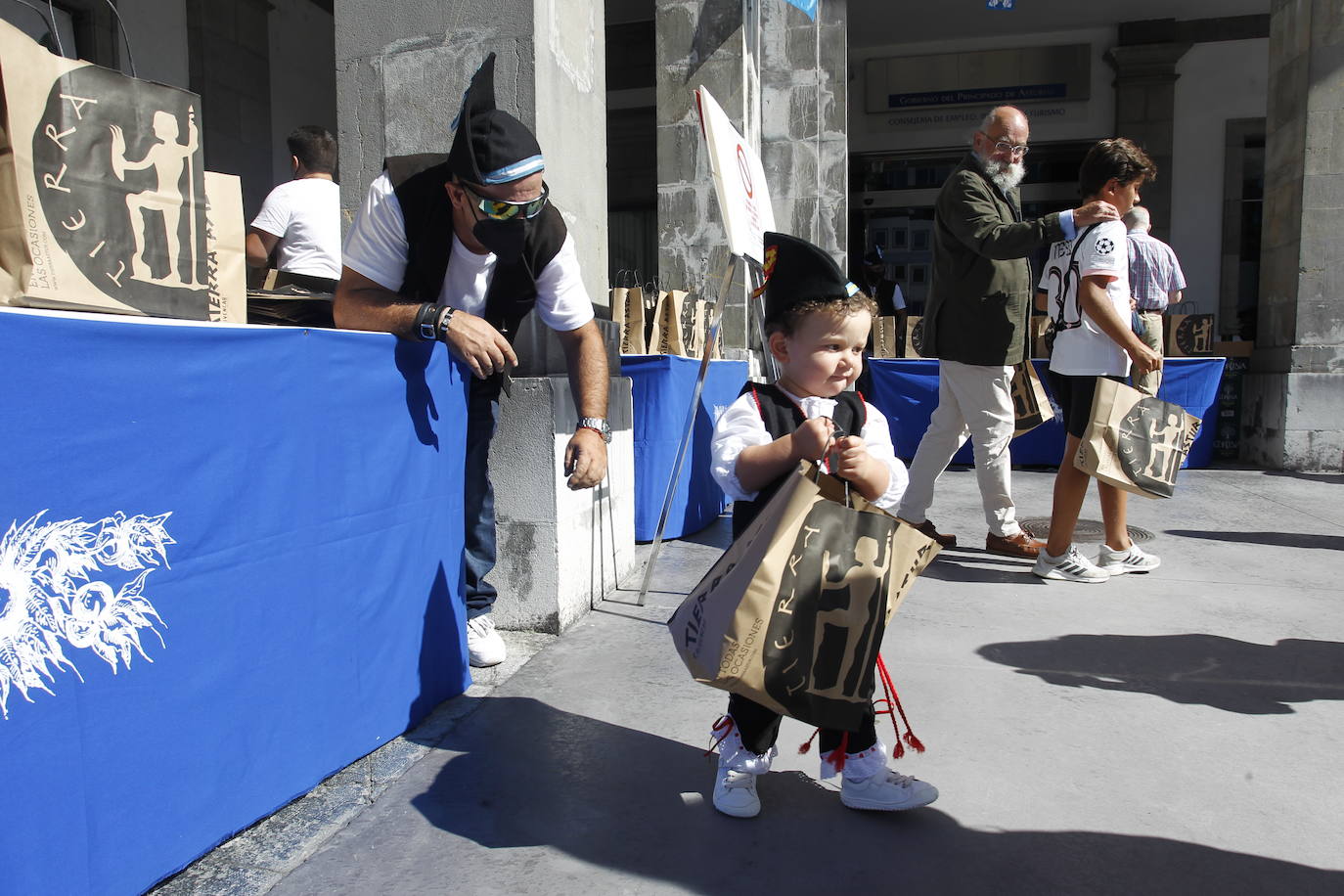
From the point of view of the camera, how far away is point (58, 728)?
1.60 metres

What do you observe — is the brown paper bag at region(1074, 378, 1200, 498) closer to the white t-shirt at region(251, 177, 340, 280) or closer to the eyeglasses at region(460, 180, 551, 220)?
the eyeglasses at region(460, 180, 551, 220)

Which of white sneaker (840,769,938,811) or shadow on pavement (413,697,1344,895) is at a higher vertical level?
white sneaker (840,769,938,811)

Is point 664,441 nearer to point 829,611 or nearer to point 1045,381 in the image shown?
point 829,611

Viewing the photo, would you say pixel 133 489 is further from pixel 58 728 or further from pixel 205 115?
pixel 205 115

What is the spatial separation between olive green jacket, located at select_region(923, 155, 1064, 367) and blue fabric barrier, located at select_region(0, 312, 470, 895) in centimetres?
284

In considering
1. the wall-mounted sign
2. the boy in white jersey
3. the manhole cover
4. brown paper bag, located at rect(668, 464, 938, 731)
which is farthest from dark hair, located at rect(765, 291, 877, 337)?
the wall-mounted sign

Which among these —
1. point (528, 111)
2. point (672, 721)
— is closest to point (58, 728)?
point (672, 721)

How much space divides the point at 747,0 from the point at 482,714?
744 cm

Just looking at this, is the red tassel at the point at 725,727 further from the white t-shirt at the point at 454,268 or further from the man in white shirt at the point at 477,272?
the white t-shirt at the point at 454,268

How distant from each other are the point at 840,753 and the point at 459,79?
9.28ft

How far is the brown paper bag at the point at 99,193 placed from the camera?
1.70 m

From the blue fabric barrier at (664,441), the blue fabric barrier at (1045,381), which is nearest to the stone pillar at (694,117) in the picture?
the blue fabric barrier at (1045,381)

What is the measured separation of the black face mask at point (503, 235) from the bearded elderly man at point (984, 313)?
2.47m

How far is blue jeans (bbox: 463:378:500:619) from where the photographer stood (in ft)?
9.94
